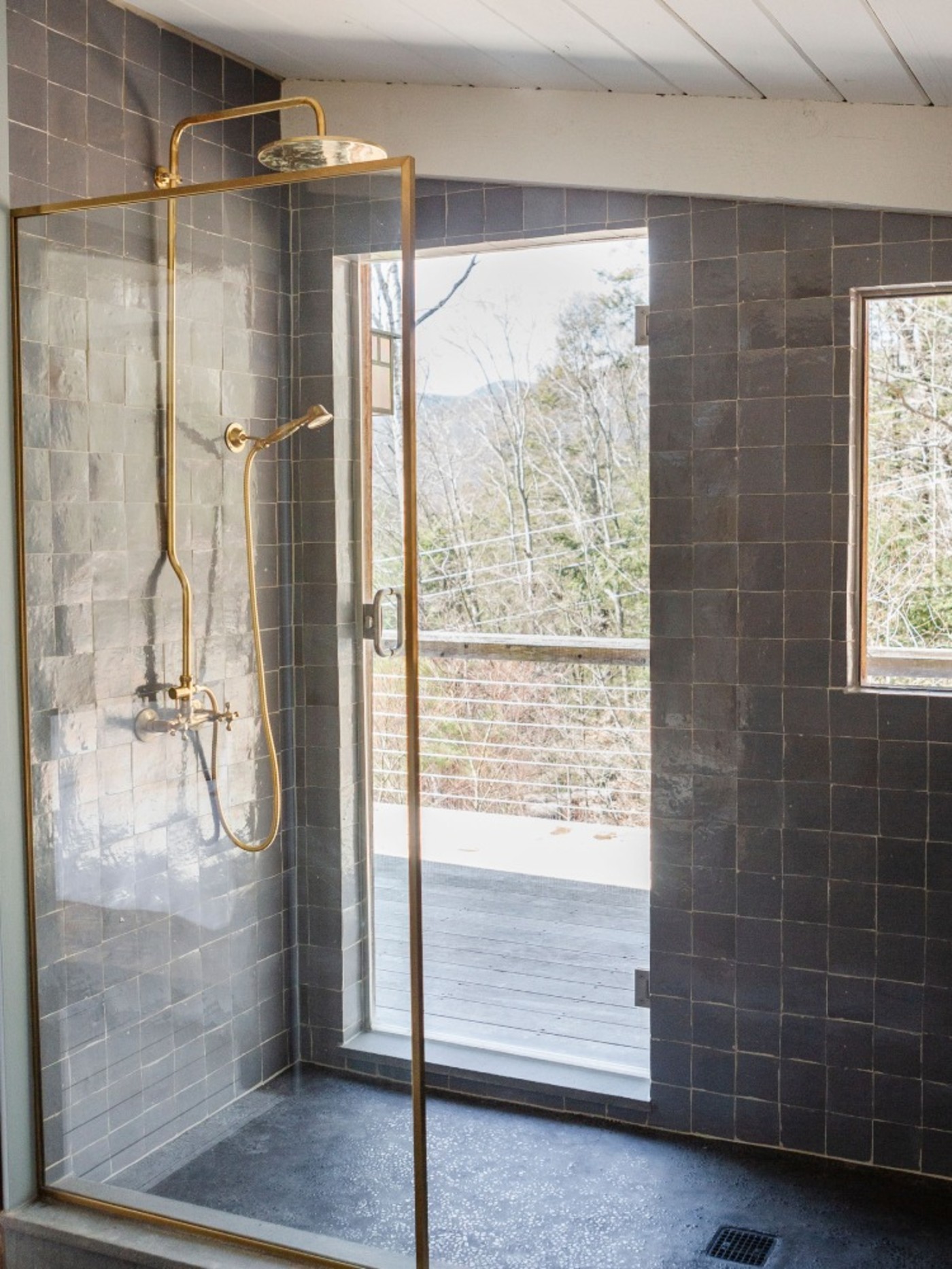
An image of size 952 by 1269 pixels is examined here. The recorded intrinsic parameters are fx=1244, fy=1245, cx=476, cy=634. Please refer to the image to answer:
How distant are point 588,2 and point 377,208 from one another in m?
0.53

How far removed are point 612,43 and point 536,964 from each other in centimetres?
250

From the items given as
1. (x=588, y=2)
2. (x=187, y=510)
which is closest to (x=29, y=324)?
(x=187, y=510)

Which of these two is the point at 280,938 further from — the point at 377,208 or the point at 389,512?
the point at 377,208

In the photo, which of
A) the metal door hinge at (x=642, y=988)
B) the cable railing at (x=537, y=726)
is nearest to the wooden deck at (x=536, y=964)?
the metal door hinge at (x=642, y=988)

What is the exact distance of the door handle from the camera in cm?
217

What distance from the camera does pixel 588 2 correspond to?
216 cm

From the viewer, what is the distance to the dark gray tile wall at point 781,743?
2832mm

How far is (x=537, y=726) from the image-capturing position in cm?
369

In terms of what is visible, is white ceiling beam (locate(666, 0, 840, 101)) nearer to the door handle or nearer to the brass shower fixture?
the brass shower fixture

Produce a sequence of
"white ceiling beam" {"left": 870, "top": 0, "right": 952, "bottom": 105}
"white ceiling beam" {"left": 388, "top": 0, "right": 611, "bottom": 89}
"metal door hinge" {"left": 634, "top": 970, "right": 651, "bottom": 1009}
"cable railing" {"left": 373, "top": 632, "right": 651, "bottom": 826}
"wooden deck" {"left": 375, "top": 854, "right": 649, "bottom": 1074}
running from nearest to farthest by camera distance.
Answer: "white ceiling beam" {"left": 870, "top": 0, "right": 952, "bottom": 105} → "white ceiling beam" {"left": 388, "top": 0, "right": 611, "bottom": 89} → "metal door hinge" {"left": 634, "top": 970, "right": 651, "bottom": 1009} → "wooden deck" {"left": 375, "top": 854, "right": 649, "bottom": 1074} → "cable railing" {"left": 373, "top": 632, "right": 651, "bottom": 826}

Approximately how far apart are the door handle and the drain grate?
1.45 metres

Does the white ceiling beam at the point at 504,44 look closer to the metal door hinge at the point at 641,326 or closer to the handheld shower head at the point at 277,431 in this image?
the metal door hinge at the point at 641,326

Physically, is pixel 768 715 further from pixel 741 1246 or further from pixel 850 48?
pixel 850 48

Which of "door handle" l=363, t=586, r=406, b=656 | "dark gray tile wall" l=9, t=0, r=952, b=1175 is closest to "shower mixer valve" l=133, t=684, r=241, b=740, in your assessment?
"door handle" l=363, t=586, r=406, b=656
